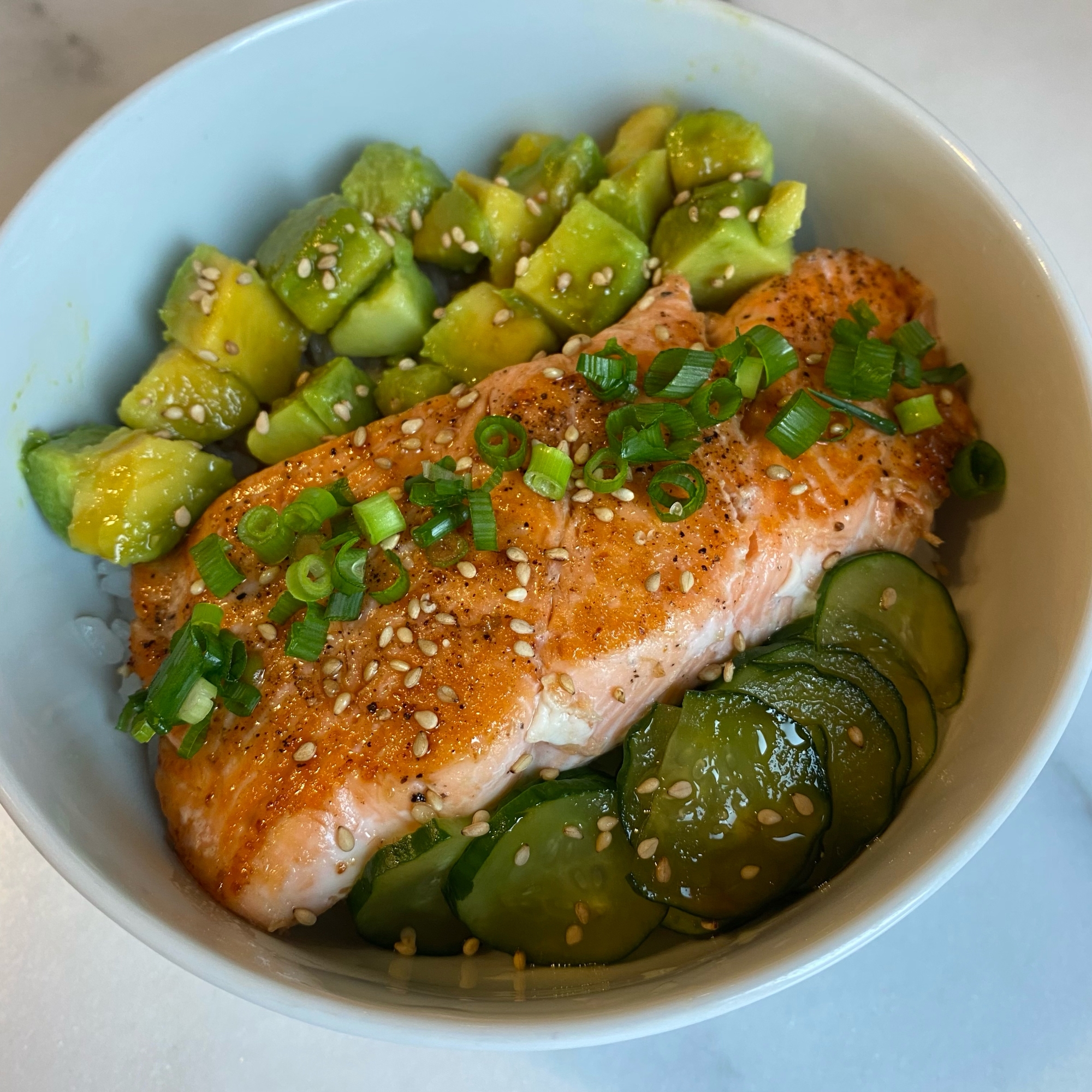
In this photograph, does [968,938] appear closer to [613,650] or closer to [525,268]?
[613,650]

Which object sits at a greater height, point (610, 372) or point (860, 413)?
point (610, 372)

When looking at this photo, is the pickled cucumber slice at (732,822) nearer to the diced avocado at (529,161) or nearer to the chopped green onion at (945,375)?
the chopped green onion at (945,375)

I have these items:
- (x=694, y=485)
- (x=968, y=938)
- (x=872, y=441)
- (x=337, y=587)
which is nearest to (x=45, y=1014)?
(x=337, y=587)

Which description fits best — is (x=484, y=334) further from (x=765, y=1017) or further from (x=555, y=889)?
(x=765, y=1017)

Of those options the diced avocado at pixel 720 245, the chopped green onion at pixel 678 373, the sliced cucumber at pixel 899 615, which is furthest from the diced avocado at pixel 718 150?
the sliced cucumber at pixel 899 615

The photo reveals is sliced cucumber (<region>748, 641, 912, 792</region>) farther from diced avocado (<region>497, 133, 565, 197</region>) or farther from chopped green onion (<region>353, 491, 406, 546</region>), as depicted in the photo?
diced avocado (<region>497, 133, 565, 197</region>)

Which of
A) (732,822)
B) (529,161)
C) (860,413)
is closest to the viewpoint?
(732,822)

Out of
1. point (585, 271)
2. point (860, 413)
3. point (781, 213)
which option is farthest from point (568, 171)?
point (860, 413)
